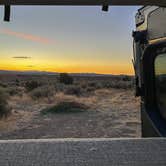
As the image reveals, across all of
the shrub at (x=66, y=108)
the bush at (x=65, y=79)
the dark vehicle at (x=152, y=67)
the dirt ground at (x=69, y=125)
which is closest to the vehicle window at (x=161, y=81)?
the dark vehicle at (x=152, y=67)

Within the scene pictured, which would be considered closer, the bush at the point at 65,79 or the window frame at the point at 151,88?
the window frame at the point at 151,88

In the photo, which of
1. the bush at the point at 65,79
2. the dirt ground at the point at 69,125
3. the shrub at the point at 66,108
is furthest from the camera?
the bush at the point at 65,79

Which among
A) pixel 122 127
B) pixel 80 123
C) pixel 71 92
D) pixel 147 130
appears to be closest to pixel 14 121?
pixel 80 123

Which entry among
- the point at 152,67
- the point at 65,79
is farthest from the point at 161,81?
the point at 65,79

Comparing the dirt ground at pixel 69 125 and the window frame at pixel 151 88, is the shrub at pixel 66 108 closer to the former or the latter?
the dirt ground at pixel 69 125

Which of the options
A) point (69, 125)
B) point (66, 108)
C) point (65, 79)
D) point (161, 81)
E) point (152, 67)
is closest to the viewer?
point (161, 81)

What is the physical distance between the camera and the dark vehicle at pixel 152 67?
18.6 feet

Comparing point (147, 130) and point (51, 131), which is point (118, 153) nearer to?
point (147, 130)

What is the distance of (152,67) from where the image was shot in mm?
6020

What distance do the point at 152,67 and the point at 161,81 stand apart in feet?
0.90

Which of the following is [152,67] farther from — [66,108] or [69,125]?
[66,108]

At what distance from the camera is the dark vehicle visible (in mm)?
5681

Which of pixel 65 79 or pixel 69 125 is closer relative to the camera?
pixel 69 125

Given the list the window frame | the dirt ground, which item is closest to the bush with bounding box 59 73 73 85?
the dirt ground
